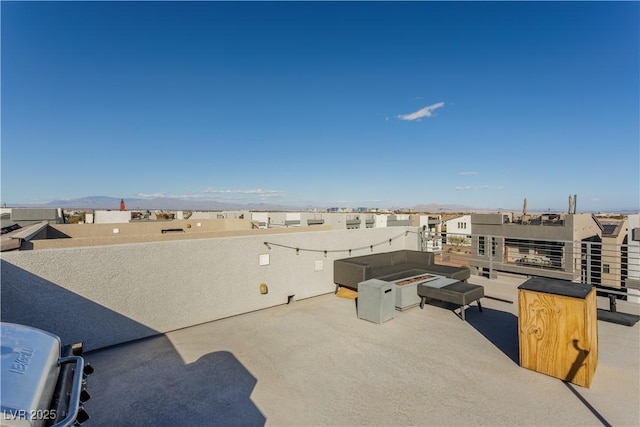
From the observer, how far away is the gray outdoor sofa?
5871 mm

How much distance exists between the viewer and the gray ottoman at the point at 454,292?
4.60 m

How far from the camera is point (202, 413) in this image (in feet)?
8.52

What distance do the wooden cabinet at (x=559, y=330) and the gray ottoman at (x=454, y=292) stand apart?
1.40 meters

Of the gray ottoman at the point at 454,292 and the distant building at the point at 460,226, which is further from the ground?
the gray ottoman at the point at 454,292

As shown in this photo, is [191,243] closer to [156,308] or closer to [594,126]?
[156,308]

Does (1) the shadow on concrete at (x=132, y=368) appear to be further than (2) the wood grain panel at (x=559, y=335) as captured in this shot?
No

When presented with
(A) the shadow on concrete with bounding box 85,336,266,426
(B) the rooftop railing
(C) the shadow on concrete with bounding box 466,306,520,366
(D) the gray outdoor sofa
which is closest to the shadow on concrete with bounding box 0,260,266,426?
(A) the shadow on concrete with bounding box 85,336,266,426

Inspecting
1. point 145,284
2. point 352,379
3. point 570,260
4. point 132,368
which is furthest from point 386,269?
point 570,260

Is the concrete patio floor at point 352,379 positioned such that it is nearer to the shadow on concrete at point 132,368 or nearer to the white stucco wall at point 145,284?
the shadow on concrete at point 132,368

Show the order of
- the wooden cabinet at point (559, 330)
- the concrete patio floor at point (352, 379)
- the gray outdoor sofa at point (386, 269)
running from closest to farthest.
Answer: the concrete patio floor at point (352, 379), the wooden cabinet at point (559, 330), the gray outdoor sofa at point (386, 269)

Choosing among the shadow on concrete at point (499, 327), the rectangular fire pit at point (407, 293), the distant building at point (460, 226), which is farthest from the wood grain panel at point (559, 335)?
the distant building at point (460, 226)

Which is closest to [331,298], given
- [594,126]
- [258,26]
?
[258,26]

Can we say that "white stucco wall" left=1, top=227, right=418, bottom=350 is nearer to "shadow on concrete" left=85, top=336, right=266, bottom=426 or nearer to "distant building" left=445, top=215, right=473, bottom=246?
"shadow on concrete" left=85, top=336, right=266, bottom=426

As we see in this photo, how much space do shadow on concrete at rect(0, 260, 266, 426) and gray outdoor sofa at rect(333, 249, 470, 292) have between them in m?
3.01
